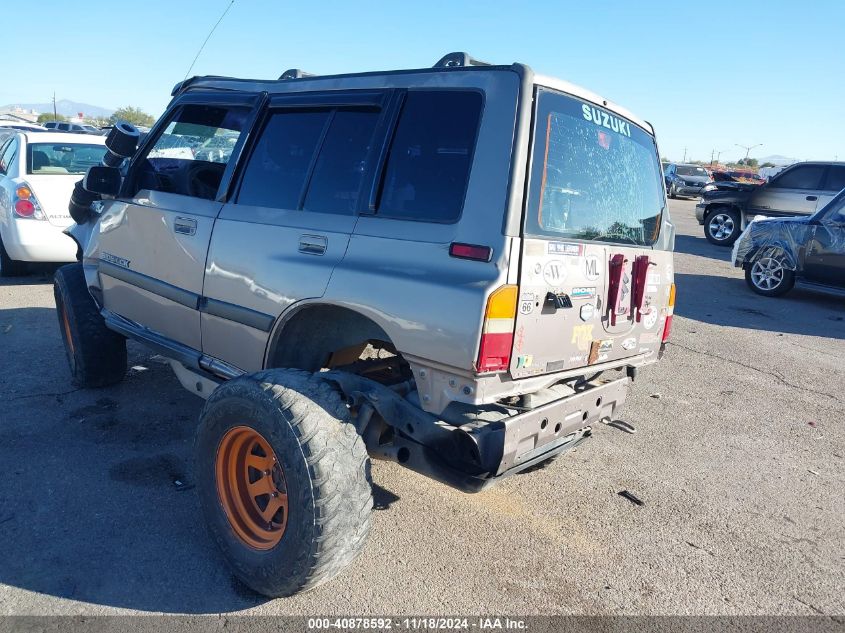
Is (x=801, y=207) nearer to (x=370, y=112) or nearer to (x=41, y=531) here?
(x=370, y=112)

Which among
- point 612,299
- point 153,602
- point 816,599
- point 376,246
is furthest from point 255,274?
point 816,599

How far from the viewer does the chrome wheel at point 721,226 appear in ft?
50.4

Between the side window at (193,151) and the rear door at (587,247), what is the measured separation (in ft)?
6.16

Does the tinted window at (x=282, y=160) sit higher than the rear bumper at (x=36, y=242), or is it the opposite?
the tinted window at (x=282, y=160)

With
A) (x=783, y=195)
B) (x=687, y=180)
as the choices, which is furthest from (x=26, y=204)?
(x=687, y=180)

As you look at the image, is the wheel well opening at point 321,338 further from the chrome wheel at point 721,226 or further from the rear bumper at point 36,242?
the chrome wheel at point 721,226

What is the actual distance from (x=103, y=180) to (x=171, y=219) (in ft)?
2.34

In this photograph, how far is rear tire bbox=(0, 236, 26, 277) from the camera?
319 inches

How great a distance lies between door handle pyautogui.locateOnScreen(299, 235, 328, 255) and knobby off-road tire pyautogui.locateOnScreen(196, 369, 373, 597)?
574 mm

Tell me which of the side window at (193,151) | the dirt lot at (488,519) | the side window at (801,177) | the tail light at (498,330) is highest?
the side window at (801,177)

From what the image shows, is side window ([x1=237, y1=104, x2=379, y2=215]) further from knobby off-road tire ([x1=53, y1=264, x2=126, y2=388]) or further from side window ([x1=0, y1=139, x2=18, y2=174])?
side window ([x1=0, y1=139, x2=18, y2=174])

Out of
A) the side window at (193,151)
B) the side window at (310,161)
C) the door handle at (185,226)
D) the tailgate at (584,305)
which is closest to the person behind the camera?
the tailgate at (584,305)

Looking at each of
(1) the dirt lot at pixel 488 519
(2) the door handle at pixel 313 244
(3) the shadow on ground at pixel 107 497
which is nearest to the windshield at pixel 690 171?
(1) the dirt lot at pixel 488 519

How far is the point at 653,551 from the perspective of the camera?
3277 mm
